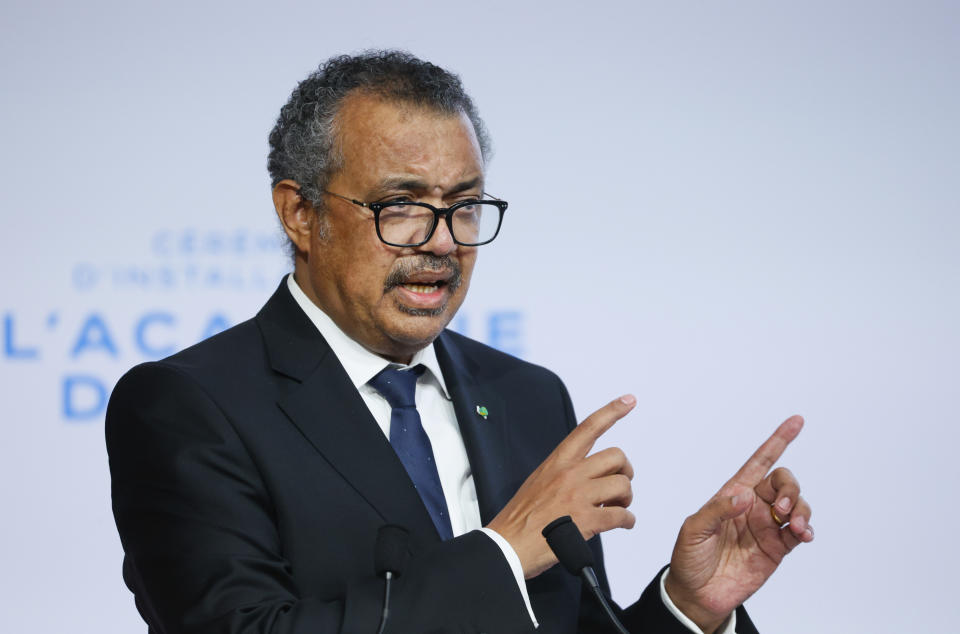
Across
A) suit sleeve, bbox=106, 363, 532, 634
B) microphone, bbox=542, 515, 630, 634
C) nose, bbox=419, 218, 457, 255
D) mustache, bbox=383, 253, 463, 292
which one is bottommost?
suit sleeve, bbox=106, 363, 532, 634

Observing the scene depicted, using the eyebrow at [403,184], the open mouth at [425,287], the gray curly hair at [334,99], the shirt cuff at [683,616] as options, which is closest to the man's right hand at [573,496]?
the shirt cuff at [683,616]

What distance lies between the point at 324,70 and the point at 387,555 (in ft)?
3.44

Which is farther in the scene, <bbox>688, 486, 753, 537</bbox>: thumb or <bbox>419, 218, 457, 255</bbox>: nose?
<bbox>419, 218, 457, 255</bbox>: nose

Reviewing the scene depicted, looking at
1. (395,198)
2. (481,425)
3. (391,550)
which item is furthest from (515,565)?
(395,198)

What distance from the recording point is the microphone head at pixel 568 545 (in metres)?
1.58

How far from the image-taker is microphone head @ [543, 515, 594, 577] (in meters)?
1.58

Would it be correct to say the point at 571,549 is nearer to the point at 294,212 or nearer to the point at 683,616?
the point at 683,616

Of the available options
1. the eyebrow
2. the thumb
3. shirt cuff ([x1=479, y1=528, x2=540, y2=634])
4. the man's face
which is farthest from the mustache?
the thumb

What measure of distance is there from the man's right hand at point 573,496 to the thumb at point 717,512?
0.54ft

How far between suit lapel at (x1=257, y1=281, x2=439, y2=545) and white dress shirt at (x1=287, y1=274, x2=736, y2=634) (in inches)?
1.8

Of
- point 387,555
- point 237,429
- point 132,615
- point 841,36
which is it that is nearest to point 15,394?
point 132,615

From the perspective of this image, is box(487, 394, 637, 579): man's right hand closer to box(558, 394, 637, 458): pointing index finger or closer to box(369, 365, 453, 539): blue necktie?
box(558, 394, 637, 458): pointing index finger

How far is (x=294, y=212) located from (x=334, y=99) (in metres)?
0.25

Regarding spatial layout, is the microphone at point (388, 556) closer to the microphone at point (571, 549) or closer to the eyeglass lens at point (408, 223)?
the microphone at point (571, 549)
